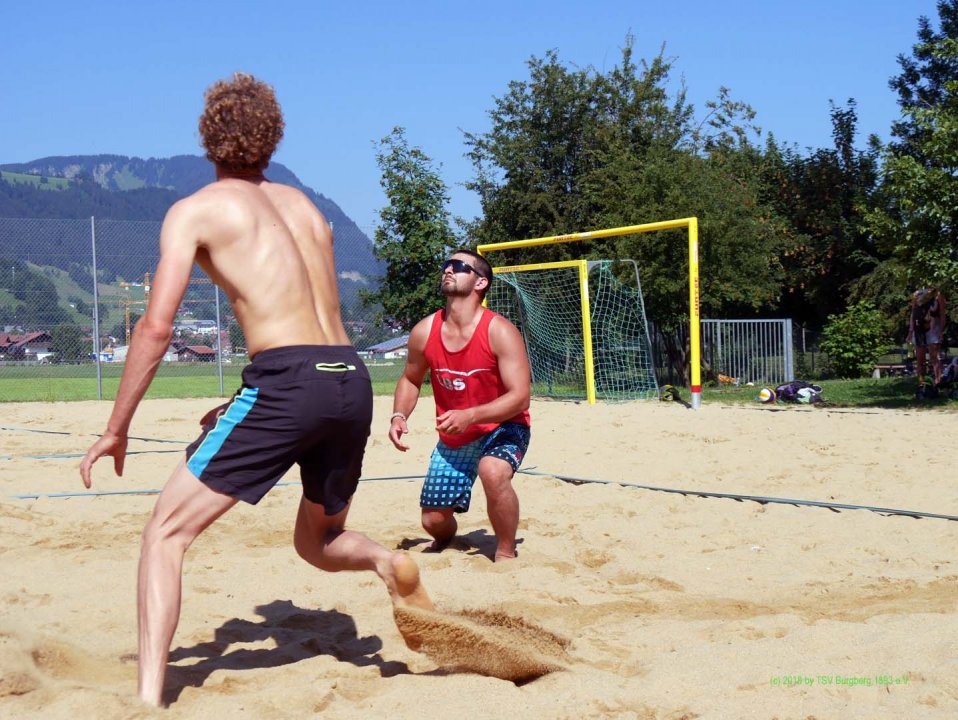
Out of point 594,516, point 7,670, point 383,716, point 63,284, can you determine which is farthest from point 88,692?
point 63,284

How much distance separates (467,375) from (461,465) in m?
0.47

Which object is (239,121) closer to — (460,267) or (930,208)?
(460,267)

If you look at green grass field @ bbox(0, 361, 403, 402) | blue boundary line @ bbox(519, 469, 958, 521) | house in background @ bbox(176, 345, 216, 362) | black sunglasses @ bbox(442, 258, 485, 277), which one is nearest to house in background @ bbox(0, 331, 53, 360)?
green grass field @ bbox(0, 361, 403, 402)

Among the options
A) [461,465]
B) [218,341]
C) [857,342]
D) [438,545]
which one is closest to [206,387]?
[218,341]

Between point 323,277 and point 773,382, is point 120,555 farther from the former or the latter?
point 773,382

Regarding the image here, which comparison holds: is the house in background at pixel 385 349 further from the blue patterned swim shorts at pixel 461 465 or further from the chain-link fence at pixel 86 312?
the blue patterned swim shorts at pixel 461 465

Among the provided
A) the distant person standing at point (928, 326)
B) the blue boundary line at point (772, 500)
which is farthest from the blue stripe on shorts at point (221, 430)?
the distant person standing at point (928, 326)

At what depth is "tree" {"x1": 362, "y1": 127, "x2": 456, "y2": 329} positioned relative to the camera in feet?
61.6

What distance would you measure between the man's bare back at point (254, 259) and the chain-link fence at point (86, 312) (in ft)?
45.1

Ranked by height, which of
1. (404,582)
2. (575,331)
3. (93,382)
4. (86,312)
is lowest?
(404,582)

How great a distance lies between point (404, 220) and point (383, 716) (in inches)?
656

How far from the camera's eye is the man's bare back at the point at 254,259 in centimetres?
279

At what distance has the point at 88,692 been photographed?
9.03 ft

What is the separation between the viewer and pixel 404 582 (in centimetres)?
296
